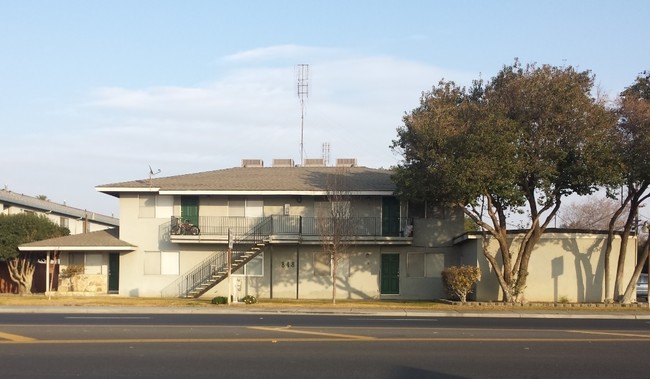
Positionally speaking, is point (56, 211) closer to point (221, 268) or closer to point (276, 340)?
point (221, 268)

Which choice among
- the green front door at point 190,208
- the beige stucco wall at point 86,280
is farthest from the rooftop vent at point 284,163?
the beige stucco wall at point 86,280

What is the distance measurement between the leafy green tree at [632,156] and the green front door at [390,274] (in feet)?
33.4

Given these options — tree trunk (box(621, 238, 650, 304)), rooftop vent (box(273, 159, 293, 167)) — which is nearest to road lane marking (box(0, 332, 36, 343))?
tree trunk (box(621, 238, 650, 304))

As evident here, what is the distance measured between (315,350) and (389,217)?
26202 mm

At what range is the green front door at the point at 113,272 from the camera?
44.6 m

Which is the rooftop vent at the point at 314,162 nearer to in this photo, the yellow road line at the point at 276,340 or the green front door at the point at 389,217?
the green front door at the point at 389,217

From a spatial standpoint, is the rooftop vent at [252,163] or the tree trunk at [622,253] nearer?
the tree trunk at [622,253]

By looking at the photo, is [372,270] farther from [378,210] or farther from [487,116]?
[487,116]

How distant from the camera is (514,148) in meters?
35.3

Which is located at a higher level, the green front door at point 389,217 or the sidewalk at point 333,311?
the green front door at point 389,217

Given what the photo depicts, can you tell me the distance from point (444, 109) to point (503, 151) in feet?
11.5

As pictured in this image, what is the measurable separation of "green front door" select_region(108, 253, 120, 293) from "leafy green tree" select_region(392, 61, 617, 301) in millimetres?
16230

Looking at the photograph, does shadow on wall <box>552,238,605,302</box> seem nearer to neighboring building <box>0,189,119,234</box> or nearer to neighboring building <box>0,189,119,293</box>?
neighboring building <box>0,189,119,293</box>

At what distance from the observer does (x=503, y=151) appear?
1374 inches
